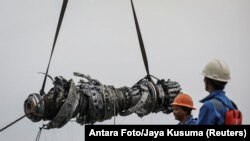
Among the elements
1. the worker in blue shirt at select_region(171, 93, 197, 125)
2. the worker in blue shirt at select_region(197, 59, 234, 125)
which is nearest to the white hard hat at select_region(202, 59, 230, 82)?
the worker in blue shirt at select_region(197, 59, 234, 125)

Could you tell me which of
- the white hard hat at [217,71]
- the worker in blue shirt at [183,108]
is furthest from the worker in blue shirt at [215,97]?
the worker in blue shirt at [183,108]

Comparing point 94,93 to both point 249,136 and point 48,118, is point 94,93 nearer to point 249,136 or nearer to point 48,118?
point 48,118

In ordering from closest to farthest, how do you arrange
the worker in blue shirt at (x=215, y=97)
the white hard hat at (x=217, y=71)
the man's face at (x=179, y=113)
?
the worker in blue shirt at (x=215, y=97) → the white hard hat at (x=217, y=71) → the man's face at (x=179, y=113)

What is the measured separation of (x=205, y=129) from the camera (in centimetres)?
172

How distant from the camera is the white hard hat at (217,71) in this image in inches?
71.4

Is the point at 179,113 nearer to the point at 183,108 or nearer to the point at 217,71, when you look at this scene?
the point at 183,108

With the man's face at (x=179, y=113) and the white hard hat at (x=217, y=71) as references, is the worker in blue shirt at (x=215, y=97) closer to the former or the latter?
the white hard hat at (x=217, y=71)

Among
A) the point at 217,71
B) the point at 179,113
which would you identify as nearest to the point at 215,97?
the point at 217,71

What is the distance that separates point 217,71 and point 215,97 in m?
0.13

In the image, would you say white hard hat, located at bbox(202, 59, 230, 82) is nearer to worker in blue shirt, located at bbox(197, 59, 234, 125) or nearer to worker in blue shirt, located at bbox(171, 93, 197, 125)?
worker in blue shirt, located at bbox(197, 59, 234, 125)

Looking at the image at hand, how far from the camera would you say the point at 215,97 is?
1.75 metres

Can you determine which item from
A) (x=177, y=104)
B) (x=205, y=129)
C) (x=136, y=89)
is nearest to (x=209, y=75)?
(x=205, y=129)

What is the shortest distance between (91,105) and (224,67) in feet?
5.46

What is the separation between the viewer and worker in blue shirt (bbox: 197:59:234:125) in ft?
5.60
